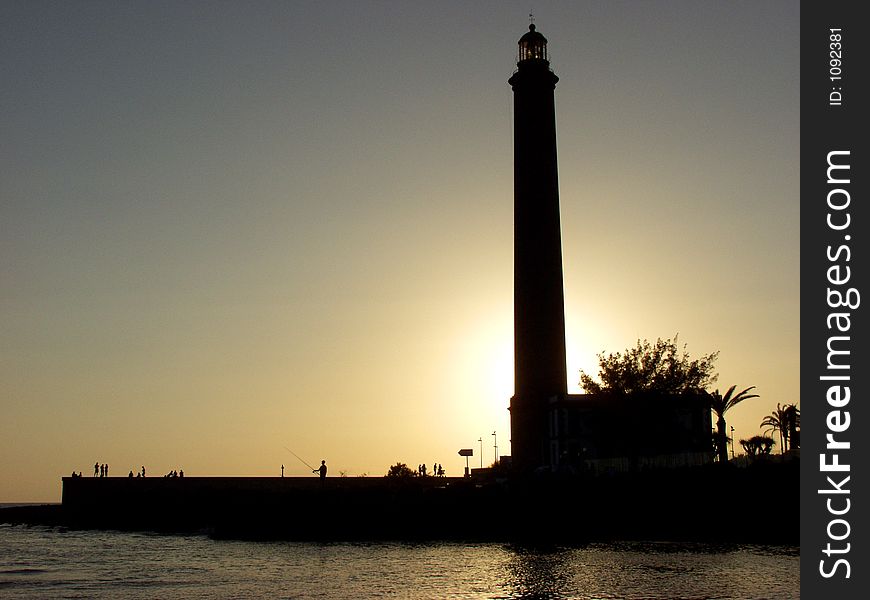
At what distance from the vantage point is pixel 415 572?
135ft

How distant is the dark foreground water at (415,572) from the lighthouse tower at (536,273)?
1778 cm

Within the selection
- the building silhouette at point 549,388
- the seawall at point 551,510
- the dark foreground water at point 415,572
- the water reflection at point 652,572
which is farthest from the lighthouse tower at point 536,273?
the water reflection at point 652,572

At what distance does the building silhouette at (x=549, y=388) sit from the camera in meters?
68.3

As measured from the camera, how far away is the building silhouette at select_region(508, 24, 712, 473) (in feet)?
224

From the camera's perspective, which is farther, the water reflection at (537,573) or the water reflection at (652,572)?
the water reflection at (537,573)

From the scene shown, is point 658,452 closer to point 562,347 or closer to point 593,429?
point 593,429

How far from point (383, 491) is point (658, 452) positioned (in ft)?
66.1

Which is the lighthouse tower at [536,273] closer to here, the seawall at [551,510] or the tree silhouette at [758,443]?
the seawall at [551,510]

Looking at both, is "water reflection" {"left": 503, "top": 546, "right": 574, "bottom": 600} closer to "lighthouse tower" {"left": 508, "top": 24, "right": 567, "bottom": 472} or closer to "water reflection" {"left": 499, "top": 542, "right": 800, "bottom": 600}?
"water reflection" {"left": 499, "top": 542, "right": 800, "bottom": 600}

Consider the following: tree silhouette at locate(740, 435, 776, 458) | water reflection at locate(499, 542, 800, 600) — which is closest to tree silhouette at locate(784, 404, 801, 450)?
tree silhouette at locate(740, 435, 776, 458)

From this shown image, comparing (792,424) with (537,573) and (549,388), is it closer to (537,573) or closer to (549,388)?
(549,388)

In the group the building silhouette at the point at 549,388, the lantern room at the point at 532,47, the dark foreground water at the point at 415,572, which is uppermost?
the lantern room at the point at 532,47
